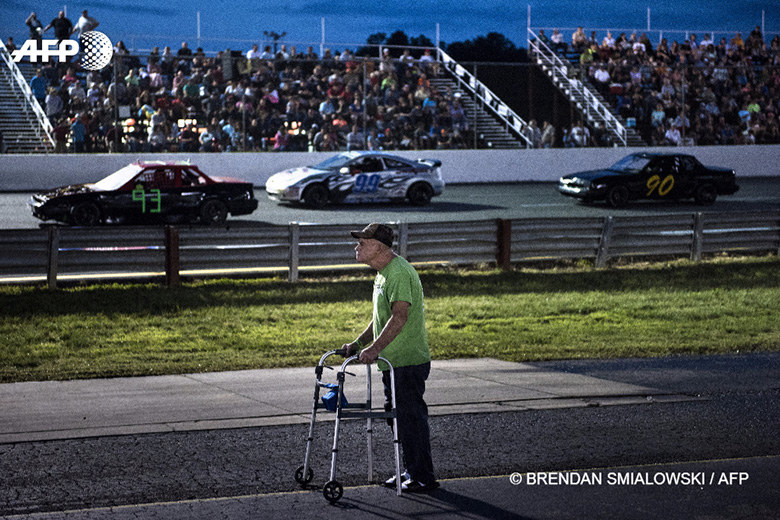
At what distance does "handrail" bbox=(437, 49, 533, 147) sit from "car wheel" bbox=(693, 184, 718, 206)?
6958mm

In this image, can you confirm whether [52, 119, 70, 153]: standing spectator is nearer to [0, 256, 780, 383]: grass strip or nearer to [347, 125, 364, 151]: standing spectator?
[347, 125, 364, 151]: standing spectator

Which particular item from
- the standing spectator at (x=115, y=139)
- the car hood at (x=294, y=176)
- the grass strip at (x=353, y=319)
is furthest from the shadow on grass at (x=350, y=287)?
the standing spectator at (x=115, y=139)

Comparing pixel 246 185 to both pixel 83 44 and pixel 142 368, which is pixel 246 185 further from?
pixel 142 368

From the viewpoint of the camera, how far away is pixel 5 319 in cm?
1223

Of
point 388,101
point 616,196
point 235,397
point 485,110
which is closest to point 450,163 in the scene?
point 485,110

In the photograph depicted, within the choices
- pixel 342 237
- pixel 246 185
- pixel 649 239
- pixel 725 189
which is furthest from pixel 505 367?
pixel 725 189

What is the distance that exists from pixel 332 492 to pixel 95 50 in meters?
22.2

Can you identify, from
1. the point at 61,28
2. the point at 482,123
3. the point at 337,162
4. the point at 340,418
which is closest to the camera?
the point at 340,418

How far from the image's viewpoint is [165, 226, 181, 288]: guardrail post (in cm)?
1440

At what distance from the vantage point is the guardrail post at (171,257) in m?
14.4

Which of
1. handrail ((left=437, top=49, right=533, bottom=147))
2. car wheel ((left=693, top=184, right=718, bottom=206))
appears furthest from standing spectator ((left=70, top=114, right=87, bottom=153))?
car wheel ((left=693, top=184, right=718, bottom=206))

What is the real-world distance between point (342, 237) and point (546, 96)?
55.7 ft

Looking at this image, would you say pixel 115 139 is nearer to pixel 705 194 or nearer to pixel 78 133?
pixel 78 133

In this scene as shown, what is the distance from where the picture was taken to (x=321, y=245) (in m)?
15.2
